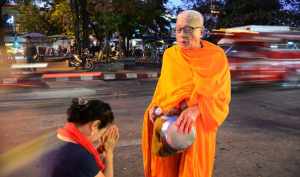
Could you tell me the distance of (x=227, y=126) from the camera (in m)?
7.43

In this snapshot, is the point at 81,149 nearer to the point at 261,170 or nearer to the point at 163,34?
the point at 261,170

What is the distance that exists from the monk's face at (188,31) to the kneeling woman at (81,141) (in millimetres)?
1012

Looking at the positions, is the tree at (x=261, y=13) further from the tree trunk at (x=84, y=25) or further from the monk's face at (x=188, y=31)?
the monk's face at (x=188, y=31)

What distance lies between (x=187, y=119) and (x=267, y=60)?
10.4 metres

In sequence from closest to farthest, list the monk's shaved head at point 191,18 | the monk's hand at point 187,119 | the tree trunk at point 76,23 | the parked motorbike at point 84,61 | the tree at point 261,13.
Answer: the monk's hand at point 187,119
the monk's shaved head at point 191,18
the parked motorbike at point 84,61
the tree trunk at point 76,23
the tree at point 261,13

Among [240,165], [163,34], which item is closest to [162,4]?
[163,34]

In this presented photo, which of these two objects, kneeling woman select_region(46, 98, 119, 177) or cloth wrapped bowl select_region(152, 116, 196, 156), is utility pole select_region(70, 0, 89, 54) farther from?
kneeling woman select_region(46, 98, 119, 177)

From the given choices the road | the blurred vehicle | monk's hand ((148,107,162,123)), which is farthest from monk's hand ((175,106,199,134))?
the blurred vehicle

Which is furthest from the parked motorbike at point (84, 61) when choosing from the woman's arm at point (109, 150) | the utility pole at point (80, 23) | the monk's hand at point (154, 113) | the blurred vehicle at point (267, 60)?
the woman's arm at point (109, 150)

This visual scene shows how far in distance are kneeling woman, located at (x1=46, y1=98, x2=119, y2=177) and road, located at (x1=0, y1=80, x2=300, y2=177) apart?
2493mm

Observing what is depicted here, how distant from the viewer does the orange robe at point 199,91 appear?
3.30 m

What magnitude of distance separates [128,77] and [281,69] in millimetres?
5735

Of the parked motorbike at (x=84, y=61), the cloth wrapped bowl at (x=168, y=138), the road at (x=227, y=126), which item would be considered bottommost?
the road at (x=227, y=126)

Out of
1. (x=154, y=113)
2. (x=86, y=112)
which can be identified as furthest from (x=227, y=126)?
(x=86, y=112)
